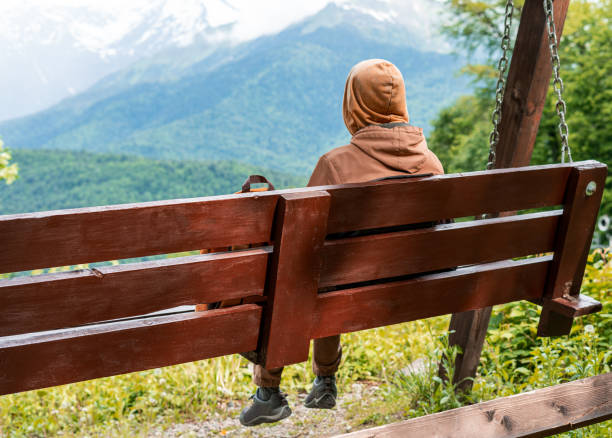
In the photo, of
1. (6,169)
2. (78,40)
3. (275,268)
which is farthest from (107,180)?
(78,40)

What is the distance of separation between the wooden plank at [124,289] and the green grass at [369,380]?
193 centimetres

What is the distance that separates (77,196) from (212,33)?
47027 millimetres

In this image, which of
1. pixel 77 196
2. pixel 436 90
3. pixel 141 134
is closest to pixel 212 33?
pixel 141 134

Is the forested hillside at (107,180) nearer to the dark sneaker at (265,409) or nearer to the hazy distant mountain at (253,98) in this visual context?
the hazy distant mountain at (253,98)

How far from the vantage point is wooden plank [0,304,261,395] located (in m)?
1.68

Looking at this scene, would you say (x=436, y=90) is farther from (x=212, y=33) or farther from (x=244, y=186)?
(x=244, y=186)

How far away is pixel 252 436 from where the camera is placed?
150 inches

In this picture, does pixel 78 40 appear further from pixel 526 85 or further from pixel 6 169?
pixel 526 85

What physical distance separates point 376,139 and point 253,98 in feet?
238

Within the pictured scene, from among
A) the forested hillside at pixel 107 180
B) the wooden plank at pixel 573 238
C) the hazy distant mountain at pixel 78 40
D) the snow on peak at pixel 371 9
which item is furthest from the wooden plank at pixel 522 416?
the hazy distant mountain at pixel 78 40

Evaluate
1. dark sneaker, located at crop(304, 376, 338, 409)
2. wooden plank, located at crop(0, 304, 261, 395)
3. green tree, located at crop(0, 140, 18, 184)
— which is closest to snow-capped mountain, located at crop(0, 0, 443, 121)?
green tree, located at crop(0, 140, 18, 184)

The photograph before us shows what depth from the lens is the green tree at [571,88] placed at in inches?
651

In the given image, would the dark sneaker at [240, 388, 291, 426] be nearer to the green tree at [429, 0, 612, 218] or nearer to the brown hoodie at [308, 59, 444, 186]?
the brown hoodie at [308, 59, 444, 186]

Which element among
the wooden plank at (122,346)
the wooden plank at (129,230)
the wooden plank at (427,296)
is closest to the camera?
the wooden plank at (129,230)
